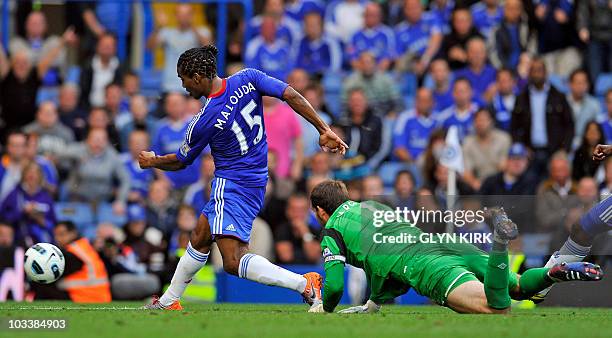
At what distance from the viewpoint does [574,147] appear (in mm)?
18391

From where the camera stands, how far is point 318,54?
2016 centimetres

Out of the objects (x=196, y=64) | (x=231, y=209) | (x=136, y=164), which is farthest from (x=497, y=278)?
(x=136, y=164)

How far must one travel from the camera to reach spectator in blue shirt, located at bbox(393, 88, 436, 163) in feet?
61.6

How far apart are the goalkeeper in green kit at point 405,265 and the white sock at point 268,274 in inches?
11.5

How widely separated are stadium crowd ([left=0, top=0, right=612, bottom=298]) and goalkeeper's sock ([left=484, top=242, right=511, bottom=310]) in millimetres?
6201

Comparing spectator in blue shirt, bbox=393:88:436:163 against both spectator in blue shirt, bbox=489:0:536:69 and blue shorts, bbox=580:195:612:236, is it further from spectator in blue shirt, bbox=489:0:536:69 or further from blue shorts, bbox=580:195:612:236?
blue shorts, bbox=580:195:612:236

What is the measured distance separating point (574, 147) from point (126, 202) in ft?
21.4

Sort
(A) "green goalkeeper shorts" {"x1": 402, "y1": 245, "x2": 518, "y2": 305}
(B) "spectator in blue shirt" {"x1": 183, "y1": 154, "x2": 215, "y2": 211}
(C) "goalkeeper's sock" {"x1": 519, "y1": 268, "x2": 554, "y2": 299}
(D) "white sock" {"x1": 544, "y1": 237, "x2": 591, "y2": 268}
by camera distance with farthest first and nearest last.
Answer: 1. (B) "spectator in blue shirt" {"x1": 183, "y1": 154, "x2": 215, "y2": 211}
2. (D) "white sock" {"x1": 544, "y1": 237, "x2": 591, "y2": 268}
3. (A) "green goalkeeper shorts" {"x1": 402, "y1": 245, "x2": 518, "y2": 305}
4. (C) "goalkeeper's sock" {"x1": 519, "y1": 268, "x2": 554, "y2": 299}

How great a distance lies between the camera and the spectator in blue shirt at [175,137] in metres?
18.7

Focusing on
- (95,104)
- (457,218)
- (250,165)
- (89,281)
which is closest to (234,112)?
(250,165)

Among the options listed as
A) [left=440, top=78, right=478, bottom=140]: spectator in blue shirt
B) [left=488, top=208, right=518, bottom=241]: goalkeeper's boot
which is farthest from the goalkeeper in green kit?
[left=440, top=78, right=478, bottom=140]: spectator in blue shirt

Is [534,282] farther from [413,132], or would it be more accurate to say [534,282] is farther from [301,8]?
[301,8]

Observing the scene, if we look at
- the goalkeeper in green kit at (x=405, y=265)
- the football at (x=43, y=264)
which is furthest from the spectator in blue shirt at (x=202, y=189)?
the goalkeeper in green kit at (x=405, y=265)

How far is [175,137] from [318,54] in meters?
2.87
